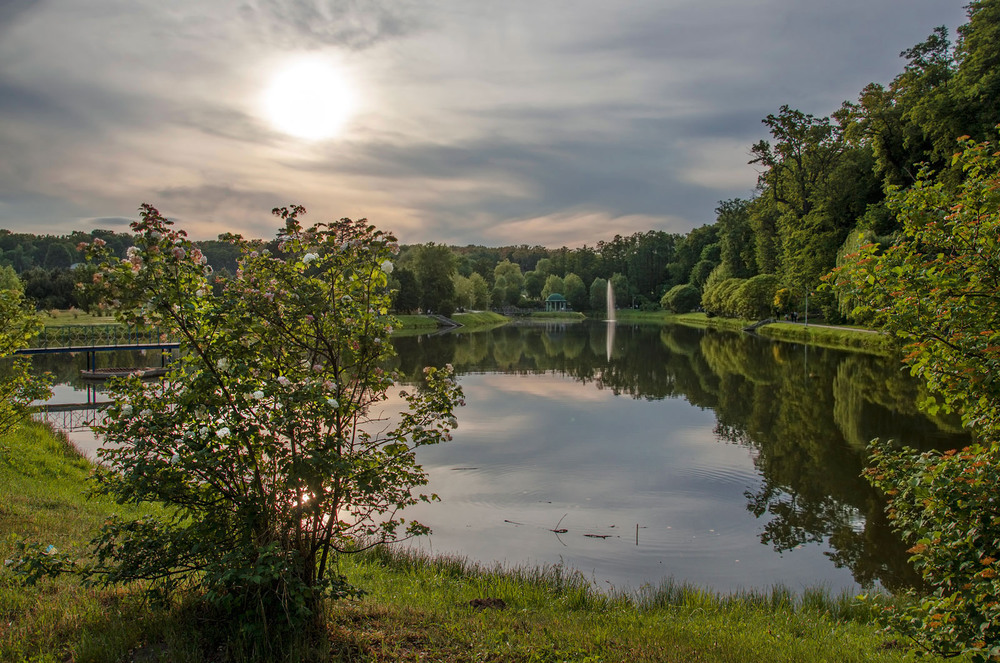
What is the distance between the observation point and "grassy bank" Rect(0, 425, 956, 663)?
161 inches

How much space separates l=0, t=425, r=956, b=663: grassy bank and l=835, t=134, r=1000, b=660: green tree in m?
1.59

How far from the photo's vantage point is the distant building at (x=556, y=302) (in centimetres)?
11709

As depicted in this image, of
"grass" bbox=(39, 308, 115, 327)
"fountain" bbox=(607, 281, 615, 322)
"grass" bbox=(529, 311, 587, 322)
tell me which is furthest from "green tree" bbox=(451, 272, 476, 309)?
"grass" bbox=(39, 308, 115, 327)

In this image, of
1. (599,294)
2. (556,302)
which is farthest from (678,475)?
(556,302)

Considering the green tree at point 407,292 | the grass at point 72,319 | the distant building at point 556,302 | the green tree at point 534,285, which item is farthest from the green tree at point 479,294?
the grass at point 72,319

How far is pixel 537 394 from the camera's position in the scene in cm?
2333

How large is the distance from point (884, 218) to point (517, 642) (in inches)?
1764

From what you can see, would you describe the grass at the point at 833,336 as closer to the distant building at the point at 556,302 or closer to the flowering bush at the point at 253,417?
the flowering bush at the point at 253,417

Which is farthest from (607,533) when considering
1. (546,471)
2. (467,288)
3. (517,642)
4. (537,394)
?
(467,288)

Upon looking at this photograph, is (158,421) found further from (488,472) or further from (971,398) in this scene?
(488,472)

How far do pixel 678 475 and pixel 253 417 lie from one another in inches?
406

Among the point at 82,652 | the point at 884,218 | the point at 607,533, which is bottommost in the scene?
the point at 607,533

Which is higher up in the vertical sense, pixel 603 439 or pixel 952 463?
pixel 952 463

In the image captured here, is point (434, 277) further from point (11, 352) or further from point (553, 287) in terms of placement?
point (11, 352)
